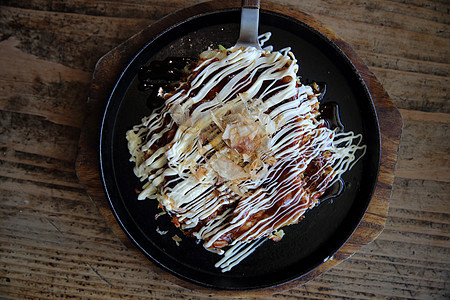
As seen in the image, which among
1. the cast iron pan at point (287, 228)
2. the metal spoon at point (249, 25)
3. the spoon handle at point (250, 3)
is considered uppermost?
the spoon handle at point (250, 3)

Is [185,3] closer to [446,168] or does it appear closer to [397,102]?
[397,102]

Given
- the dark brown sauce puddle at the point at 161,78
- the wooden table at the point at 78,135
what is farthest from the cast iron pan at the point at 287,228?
the wooden table at the point at 78,135

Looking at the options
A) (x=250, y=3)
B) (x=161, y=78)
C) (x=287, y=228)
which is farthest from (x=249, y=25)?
(x=287, y=228)

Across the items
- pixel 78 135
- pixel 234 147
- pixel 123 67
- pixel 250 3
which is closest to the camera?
pixel 234 147

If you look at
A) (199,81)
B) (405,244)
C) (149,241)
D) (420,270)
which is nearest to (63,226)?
(149,241)

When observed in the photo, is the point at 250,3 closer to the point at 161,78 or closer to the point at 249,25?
the point at 249,25

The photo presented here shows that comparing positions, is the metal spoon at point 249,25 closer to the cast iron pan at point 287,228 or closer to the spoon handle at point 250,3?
the spoon handle at point 250,3
